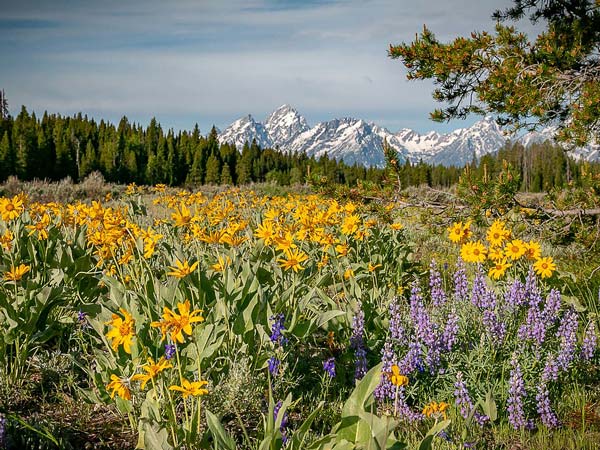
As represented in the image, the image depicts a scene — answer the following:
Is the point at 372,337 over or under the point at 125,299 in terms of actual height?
under

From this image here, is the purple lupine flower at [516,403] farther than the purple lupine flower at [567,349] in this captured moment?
No

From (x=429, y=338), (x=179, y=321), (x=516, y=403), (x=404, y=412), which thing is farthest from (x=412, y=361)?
(x=179, y=321)

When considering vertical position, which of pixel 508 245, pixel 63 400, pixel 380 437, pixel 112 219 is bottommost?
pixel 63 400

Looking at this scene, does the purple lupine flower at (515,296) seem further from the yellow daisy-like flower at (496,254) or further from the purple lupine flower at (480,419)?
the purple lupine flower at (480,419)

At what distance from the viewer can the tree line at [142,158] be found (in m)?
52.0

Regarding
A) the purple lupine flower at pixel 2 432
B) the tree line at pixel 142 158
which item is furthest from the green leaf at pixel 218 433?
the tree line at pixel 142 158

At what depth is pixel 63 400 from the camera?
2.63m

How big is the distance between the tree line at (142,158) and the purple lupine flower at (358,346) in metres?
47.7

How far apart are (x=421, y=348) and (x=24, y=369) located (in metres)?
2.35

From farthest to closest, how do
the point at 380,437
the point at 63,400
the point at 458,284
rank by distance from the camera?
the point at 458,284, the point at 63,400, the point at 380,437

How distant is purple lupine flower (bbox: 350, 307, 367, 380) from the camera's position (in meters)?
2.66

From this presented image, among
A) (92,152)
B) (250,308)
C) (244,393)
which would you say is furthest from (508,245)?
(92,152)

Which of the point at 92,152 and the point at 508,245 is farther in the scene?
the point at 92,152

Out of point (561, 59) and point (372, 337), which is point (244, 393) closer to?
point (372, 337)
